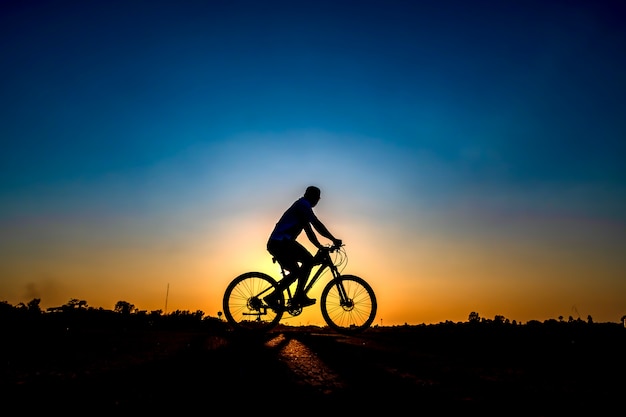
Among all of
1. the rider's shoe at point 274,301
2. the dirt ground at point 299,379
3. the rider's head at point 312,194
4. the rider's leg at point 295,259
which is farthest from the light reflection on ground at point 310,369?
the rider's head at point 312,194

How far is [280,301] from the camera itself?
27.6 ft

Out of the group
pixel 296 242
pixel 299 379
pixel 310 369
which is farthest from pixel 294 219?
pixel 299 379

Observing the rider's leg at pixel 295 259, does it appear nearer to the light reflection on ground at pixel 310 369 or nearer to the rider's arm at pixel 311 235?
the rider's arm at pixel 311 235

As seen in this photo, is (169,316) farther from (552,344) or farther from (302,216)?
(552,344)

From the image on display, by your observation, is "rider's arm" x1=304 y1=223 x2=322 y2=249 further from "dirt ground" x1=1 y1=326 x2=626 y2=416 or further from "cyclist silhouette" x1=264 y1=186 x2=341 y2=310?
"dirt ground" x1=1 y1=326 x2=626 y2=416

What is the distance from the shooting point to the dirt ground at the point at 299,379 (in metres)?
2.26

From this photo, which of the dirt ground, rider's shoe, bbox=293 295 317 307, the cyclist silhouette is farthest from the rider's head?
the dirt ground

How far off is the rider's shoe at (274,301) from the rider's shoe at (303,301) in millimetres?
322

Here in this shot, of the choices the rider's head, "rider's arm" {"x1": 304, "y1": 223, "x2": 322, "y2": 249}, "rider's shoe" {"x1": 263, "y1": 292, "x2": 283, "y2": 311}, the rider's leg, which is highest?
the rider's head

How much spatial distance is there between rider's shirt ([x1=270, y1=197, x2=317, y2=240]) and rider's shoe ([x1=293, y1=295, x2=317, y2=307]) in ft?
3.87

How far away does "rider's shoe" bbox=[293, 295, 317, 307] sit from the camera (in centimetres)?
839

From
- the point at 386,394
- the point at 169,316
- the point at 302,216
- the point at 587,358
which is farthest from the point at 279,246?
the point at 169,316

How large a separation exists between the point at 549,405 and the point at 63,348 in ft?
14.7

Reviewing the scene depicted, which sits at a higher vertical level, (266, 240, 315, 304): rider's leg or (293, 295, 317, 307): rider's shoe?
(266, 240, 315, 304): rider's leg
